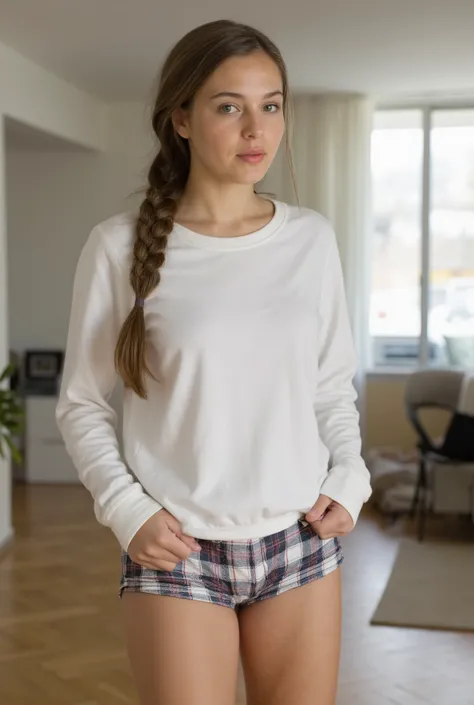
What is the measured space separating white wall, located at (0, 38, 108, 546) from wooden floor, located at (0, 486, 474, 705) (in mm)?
531

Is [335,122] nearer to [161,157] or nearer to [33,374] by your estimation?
[33,374]

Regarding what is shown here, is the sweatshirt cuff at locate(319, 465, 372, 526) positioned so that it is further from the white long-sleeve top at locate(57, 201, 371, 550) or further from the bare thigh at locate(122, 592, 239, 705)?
the bare thigh at locate(122, 592, 239, 705)

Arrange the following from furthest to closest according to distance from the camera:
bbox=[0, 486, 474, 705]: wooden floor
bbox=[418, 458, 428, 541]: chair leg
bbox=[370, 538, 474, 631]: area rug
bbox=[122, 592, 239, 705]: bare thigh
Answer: bbox=[418, 458, 428, 541]: chair leg, bbox=[370, 538, 474, 631]: area rug, bbox=[0, 486, 474, 705]: wooden floor, bbox=[122, 592, 239, 705]: bare thigh

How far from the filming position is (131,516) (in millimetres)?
1342

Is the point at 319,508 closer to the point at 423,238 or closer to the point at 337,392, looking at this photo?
the point at 337,392

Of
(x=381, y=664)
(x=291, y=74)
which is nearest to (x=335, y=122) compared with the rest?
(x=291, y=74)

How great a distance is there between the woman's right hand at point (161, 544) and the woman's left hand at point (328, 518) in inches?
6.7

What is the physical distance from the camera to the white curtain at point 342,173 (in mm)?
6887

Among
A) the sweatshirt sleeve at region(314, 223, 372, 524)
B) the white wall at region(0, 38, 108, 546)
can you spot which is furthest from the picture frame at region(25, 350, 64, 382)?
the sweatshirt sleeve at region(314, 223, 372, 524)

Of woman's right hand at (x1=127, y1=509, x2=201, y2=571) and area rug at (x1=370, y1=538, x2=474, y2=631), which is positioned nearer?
woman's right hand at (x1=127, y1=509, x2=201, y2=571)

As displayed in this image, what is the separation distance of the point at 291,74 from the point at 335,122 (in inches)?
33.0

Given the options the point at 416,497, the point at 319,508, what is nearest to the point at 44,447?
the point at 416,497

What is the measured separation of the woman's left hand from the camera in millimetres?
1396

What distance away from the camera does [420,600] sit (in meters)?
4.33
